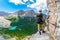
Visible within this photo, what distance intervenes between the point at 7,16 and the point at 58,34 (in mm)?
4650

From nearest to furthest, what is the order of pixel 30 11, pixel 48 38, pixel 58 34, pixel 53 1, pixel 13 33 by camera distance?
pixel 58 34, pixel 48 38, pixel 53 1, pixel 13 33, pixel 30 11

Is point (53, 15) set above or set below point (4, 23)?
above

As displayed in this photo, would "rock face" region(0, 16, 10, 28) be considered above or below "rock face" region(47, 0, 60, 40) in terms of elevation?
below

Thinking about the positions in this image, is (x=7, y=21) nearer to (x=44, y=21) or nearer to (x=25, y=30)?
(x=25, y=30)

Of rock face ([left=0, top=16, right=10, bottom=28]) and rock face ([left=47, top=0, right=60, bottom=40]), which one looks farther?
rock face ([left=0, top=16, right=10, bottom=28])

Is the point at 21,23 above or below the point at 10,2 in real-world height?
below

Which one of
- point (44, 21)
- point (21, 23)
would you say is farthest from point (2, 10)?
point (44, 21)

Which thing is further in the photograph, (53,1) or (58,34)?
(53,1)

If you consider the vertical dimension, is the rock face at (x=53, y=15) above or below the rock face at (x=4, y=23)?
above

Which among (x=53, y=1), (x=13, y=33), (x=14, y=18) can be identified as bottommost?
(x=13, y=33)

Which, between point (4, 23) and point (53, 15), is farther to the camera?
point (4, 23)

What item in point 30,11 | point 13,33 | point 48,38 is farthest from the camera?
point 30,11

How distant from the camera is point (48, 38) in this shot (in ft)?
24.5

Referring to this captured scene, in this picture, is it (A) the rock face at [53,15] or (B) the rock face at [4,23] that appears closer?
(A) the rock face at [53,15]
